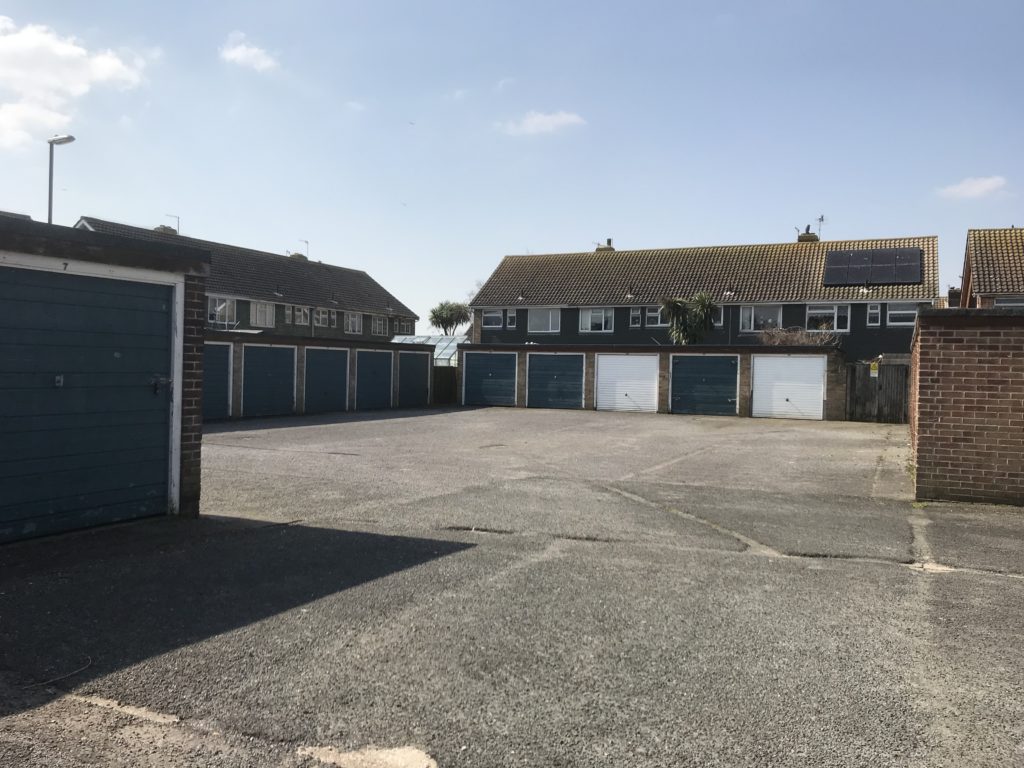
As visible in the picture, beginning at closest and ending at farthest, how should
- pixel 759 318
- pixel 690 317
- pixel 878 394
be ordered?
1. pixel 878 394
2. pixel 690 317
3. pixel 759 318

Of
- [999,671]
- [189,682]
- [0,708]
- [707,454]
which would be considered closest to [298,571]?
[189,682]

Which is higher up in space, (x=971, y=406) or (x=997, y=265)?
(x=997, y=265)

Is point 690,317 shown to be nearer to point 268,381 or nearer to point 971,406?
point 268,381

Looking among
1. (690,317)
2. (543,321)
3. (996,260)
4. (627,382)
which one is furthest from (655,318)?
(996,260)

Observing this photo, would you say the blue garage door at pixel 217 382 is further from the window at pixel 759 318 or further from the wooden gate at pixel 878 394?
the window at pixel 759 318

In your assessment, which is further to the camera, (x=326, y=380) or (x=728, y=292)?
(x=728, y=292)

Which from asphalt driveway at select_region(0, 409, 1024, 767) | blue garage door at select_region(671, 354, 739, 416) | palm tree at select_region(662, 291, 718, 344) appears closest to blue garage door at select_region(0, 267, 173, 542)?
asphalt driveway at select_region(0, 409, 1024, 767)

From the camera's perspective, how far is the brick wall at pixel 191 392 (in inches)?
312

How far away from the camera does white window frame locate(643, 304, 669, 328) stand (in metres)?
39.6

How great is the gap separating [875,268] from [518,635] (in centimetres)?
3687

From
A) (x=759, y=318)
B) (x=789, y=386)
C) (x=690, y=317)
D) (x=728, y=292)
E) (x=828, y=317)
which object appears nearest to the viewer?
(x=789, y=386)

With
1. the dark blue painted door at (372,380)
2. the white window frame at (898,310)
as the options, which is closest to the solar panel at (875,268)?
the white window frame at (898,310)

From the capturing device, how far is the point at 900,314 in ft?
116

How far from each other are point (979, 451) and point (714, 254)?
110 feet
